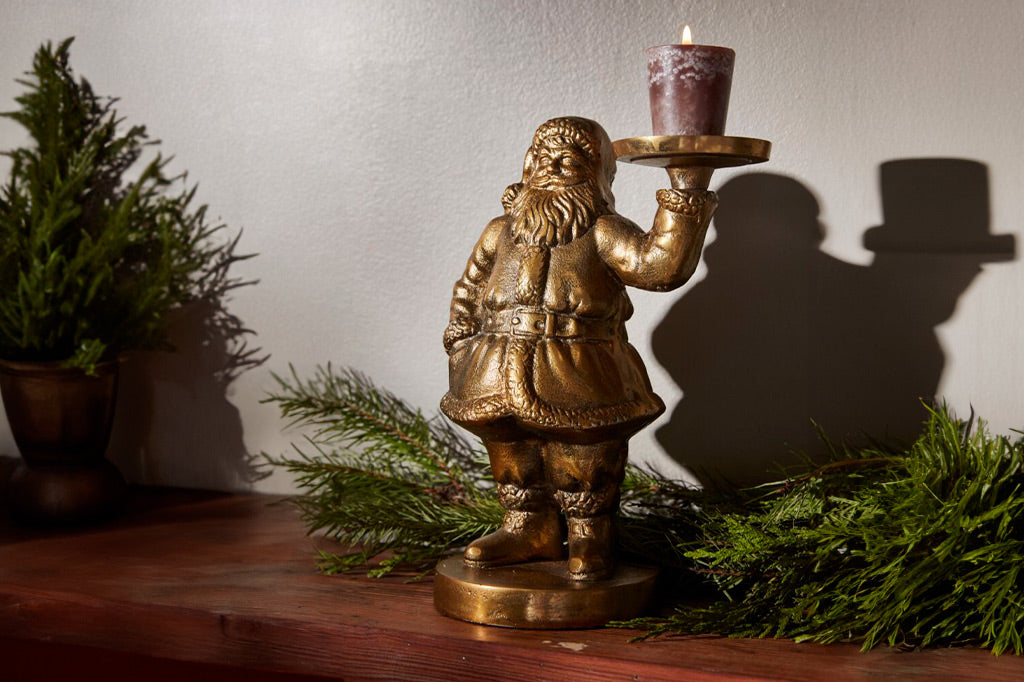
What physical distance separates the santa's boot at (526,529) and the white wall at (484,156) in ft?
0.73

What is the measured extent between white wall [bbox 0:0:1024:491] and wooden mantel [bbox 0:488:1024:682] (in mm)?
230

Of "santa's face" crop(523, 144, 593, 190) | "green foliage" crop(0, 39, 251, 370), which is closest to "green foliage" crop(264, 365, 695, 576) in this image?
A: "green foliage" crop(0, 39, 251, 370)

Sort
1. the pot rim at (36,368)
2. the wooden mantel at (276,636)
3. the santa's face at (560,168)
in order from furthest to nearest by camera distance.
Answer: the pot rim at (36,368) → the santa's face at (560,168) → the wooden mantel at (276,636)

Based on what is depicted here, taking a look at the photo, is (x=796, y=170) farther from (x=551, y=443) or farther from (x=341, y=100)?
(x=341, y=100)

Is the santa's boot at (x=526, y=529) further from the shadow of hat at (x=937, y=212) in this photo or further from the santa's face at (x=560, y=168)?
the shadow of hat at (x=937, y=212)

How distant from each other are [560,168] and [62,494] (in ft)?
1.96

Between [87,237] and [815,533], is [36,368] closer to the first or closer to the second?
[87,237]

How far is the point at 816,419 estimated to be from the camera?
0.98m

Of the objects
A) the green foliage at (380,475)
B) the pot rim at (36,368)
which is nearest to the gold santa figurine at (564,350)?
the green foliage at (380,475)

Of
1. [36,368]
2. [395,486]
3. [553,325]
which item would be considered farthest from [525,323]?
[36,368]

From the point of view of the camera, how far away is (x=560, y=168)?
2.71 feet

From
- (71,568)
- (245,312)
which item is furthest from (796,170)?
(71,568)

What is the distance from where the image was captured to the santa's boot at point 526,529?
0.82 meters

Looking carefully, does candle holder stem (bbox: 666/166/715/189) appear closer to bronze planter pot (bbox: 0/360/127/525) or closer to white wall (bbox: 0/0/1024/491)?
white wall (bbox: 0/0/1024/491)
